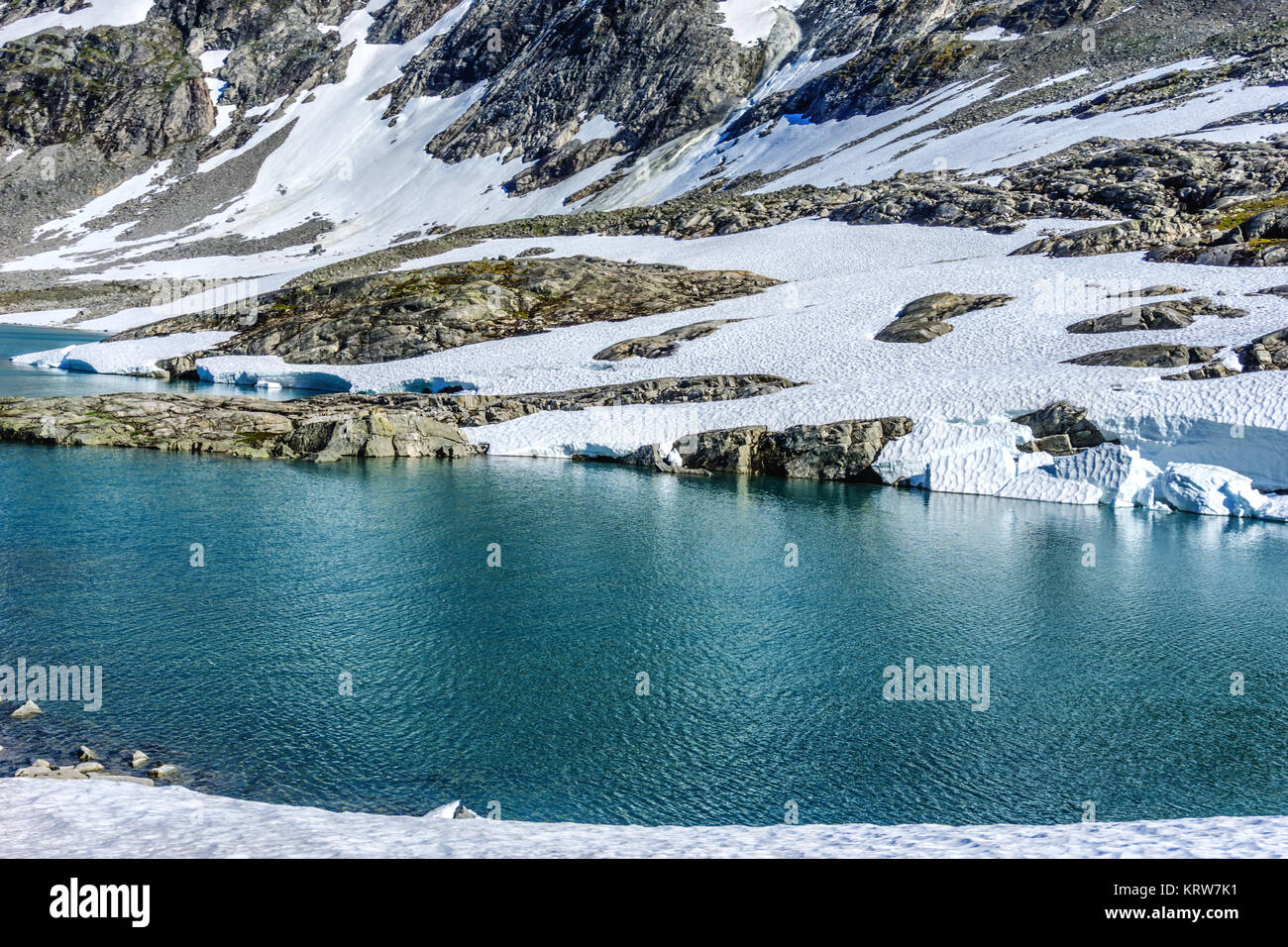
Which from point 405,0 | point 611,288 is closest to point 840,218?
point 611,288

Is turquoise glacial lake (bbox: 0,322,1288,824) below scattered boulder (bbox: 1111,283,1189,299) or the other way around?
below

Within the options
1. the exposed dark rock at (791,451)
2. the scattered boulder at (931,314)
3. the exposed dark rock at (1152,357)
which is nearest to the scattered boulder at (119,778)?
the exposed dark rock at (791,451)

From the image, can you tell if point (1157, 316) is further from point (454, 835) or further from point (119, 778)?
point (119, 778)

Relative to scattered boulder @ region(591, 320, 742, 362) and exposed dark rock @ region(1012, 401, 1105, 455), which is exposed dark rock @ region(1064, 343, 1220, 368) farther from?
scattered boulder @ region(591, 320, 742, 362)

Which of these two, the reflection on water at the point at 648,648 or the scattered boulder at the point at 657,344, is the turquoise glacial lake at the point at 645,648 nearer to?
the reflection on water at the point at 648,648

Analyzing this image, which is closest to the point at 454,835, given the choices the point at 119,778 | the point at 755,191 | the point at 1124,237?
the point at 119,778

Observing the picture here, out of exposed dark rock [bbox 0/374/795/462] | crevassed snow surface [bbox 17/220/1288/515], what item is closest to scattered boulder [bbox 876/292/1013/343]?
crevassed snow surface [bbox 17/220/1288/515]
